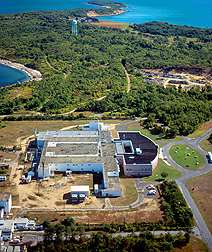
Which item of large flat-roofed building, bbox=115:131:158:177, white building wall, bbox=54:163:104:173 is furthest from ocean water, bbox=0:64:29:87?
white building wall, bbox=54:163:104:173

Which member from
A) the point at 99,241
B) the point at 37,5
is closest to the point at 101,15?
the point at 37,5

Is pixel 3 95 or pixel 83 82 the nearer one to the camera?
pixel 3 95

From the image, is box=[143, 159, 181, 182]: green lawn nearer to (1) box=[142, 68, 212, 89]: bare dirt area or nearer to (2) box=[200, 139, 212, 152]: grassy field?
(2) box=[200, 139, 212, 152]: grassy field

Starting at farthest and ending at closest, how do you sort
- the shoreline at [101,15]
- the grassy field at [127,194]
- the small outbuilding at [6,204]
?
1. the shoreline at [101,15]
2. the grassy field at [127,194]
3. the small outbuilding at [6,204]

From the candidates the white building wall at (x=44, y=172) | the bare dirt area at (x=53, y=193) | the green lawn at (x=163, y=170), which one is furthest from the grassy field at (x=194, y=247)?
the white building wall at (x=44, y=172)

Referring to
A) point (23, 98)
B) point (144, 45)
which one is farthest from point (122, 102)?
point (144, 45)

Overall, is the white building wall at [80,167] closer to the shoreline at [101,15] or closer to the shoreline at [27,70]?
the shoreline at [27,70]

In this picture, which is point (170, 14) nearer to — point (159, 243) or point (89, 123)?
point (89, 123)
